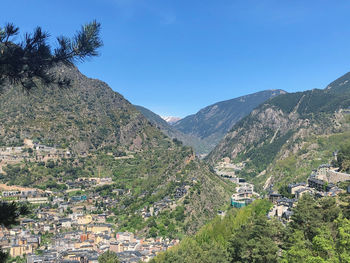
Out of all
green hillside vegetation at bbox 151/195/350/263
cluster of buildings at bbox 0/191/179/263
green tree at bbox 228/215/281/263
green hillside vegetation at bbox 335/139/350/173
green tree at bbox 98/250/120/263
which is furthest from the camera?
green hillside vegetation at bbox 335/139/350/173

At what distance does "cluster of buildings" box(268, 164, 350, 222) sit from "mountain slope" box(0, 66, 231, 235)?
Result: 78.9 ft

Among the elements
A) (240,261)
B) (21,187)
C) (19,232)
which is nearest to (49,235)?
(19,232)

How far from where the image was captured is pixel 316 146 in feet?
372

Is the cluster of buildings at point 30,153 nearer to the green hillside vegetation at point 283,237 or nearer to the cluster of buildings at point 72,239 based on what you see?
the cluster of buildings at point 72,239

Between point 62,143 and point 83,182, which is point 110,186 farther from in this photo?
point 62,143

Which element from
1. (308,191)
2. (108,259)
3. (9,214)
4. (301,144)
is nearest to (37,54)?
(9,214)

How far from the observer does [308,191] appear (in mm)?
51219

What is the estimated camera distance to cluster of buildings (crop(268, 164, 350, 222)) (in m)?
44.0

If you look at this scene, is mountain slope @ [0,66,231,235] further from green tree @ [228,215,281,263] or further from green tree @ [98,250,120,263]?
green tree @ [228,215,281,263]

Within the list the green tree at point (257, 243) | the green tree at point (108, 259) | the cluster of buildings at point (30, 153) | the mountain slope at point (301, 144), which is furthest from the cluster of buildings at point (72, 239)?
the mountain slope at point (301, 144)

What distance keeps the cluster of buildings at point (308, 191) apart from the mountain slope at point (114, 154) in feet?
78.9

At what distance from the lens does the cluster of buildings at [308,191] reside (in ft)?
144

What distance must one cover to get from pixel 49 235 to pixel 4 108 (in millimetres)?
79749

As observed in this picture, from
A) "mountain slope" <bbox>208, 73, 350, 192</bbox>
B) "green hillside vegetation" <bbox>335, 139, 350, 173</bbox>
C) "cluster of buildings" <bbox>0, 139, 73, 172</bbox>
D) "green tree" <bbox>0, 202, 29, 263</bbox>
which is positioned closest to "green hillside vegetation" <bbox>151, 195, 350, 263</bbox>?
"green tree" <bbox>0, 202, 29, 263</bbox>
